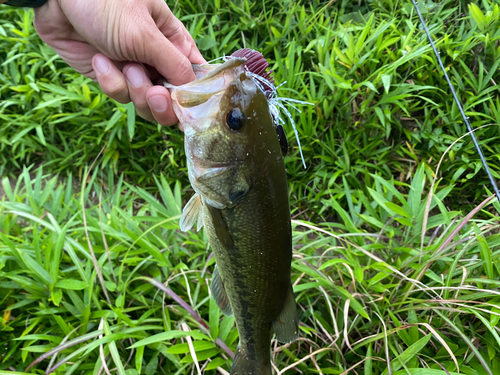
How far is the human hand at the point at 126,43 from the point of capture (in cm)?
133

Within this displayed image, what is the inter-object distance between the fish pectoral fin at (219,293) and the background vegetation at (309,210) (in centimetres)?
30

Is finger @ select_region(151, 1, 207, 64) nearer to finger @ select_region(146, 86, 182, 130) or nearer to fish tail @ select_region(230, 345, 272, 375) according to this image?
finger @ select_region(146, 86, 182, 130)

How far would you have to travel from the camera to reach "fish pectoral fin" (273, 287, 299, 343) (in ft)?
4.66

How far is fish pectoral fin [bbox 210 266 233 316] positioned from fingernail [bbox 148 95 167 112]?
0.87 meters

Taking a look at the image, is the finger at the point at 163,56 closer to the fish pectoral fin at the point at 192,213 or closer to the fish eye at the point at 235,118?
the fish eye at the point at 235,118

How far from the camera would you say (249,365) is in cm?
148

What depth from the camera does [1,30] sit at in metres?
3.32

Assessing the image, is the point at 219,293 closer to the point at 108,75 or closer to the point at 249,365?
the point at 249,365

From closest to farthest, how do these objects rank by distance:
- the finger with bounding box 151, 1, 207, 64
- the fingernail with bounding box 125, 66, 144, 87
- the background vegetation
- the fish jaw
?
the fish jaw
the fingernail with bounding box 125, 66, 144, 87
the finger with bounding box 151, 1, 207, 64
the background vegetation

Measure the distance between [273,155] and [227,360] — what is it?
132 centimetres

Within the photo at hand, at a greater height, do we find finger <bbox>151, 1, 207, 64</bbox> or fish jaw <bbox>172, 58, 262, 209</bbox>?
finger <bbox>151, 1, 207, 64</bbox>

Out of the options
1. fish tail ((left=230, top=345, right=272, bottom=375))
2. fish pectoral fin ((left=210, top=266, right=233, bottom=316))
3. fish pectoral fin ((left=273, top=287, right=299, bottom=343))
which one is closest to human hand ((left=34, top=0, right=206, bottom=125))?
fish pectoral fin ((left=210, top=266, right=233, bottom=316))

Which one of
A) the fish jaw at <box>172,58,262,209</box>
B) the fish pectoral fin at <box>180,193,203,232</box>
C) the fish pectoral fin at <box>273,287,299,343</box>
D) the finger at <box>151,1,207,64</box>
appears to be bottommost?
the fish pectoral fin at <box>273,287,299,343</box>

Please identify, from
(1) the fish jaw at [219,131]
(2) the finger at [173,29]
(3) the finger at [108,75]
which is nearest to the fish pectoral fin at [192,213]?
(1) the fish jaw at [219,131]
